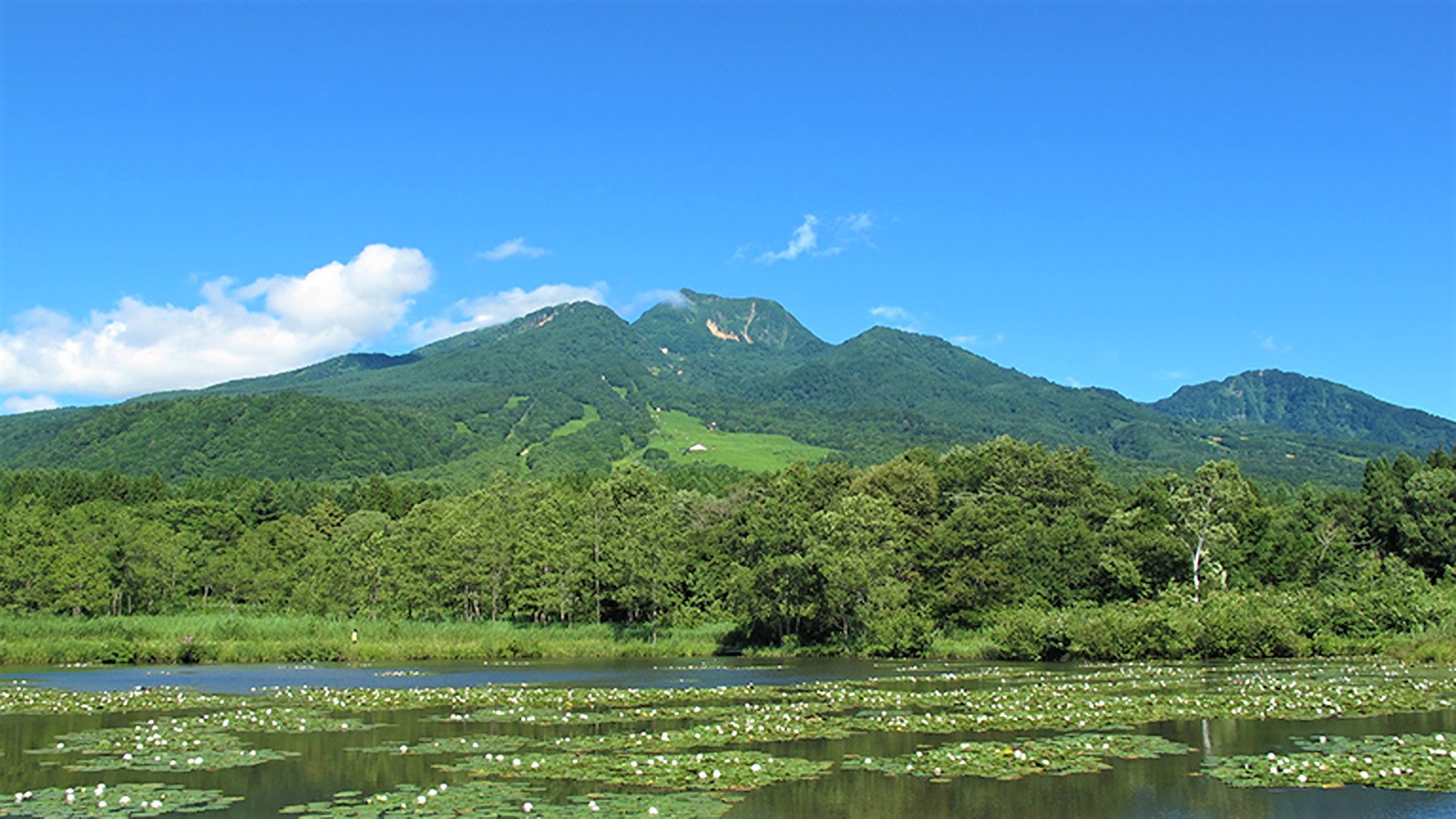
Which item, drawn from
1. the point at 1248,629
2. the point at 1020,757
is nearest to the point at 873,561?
the point at 1248,629

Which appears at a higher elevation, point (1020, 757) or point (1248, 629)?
point (1020, 757)

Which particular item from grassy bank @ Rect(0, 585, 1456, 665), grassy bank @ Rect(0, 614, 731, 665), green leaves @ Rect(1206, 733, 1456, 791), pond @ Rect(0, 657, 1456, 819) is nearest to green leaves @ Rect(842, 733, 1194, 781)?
pond @ Rect(0, 657, 1456, 819)

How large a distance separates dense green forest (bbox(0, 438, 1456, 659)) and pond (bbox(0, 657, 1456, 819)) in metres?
14.9

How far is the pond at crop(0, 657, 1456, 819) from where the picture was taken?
55.3 ft

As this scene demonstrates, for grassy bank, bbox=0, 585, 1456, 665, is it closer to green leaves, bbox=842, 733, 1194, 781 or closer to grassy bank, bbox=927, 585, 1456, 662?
grassy bank, bbox=927, 585, 1456, 662

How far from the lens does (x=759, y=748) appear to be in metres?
22.6

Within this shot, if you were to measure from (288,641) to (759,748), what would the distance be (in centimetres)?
4869

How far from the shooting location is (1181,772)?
18922 mm

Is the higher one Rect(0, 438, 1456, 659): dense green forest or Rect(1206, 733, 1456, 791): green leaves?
Rect(0, 438, 1456, 659): dense green forest

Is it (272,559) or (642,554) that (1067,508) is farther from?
(272,559)

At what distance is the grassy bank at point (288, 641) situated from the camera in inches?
2313

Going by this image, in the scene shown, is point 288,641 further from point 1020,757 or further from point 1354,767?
point 1354,767

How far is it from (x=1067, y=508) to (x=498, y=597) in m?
48.5

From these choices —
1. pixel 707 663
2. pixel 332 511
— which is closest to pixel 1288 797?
pixel 707 663
